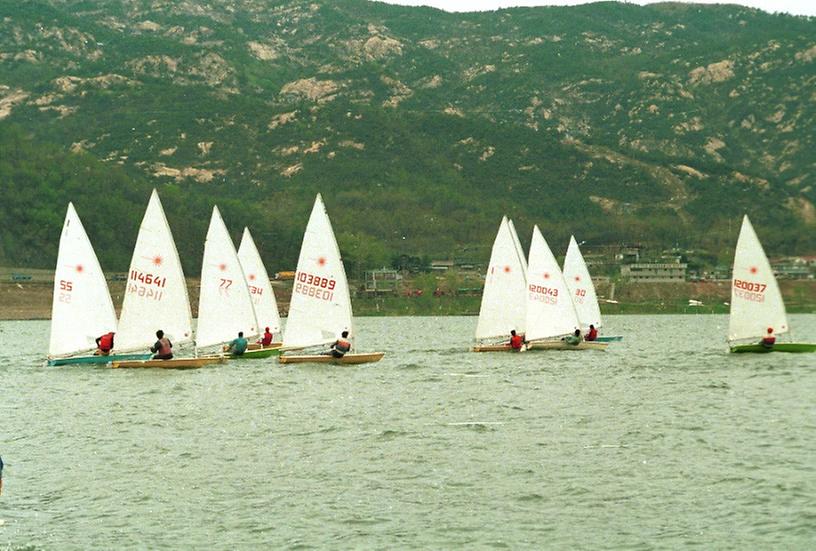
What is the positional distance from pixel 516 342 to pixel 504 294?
260 centimetres

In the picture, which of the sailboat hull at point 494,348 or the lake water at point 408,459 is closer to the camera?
the lake water at point 408,459

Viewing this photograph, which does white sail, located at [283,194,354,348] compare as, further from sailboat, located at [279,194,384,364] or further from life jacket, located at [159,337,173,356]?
life jacket, located at [159,337,173,356]

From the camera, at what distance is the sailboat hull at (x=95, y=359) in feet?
208

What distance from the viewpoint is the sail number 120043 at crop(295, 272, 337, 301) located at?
2514 inches

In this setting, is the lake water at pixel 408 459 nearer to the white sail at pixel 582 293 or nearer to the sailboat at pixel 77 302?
the sailboat at pixel 77 302

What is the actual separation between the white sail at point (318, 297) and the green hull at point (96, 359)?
20.3 feet

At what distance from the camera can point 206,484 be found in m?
32.8

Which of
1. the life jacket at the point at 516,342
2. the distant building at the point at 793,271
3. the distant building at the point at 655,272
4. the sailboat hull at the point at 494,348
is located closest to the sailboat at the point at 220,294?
the sailboat hull at the point at 494,348

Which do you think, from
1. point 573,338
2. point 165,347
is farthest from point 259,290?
point 573,338

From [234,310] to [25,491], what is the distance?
3460 centimetres

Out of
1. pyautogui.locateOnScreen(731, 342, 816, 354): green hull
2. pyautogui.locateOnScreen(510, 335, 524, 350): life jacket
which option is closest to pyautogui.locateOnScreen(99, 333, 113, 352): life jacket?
pyautogui.locateOnScreen(510, 335, 524, 350): life jacket

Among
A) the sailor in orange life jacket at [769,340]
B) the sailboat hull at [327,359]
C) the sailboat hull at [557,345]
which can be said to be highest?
the sailor in orange life jacket at [769,340]

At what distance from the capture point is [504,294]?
73125 mm

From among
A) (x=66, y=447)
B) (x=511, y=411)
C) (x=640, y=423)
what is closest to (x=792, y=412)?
(x=640, y=423)
